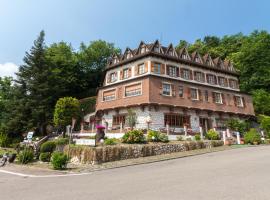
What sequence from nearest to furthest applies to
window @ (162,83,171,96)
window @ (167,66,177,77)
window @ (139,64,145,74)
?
window @ (162,83,171,96) → window @ (139,64,145,74) → window @ (167,66,177,77)

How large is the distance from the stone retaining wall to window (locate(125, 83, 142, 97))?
378 inches

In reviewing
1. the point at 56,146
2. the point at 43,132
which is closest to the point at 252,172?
the point at 56,146

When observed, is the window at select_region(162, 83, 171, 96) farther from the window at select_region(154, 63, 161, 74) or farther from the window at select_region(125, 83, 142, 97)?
the window at select_region(125, 83, 142, 97)

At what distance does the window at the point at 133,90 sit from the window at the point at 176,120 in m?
4.62

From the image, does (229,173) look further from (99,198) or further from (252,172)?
(99,198)

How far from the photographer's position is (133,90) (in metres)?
30.3

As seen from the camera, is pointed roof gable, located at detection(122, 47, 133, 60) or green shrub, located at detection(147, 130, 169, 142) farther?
pointed roof gable, located at detection(122, 47, 133, 60)

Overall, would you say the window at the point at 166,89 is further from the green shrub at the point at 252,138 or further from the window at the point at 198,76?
the green shrub at the point at 252,138

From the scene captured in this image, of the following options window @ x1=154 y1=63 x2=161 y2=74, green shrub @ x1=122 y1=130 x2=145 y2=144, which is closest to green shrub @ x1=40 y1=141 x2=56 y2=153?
green shrub @ x1=122 y1=130 x2=145 y2=144

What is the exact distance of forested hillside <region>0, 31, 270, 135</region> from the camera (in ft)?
117

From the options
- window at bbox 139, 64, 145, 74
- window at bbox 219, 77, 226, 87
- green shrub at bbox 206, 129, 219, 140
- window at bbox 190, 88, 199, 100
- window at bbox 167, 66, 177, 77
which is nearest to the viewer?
green shrub at bbox 206, 129, 219, 140

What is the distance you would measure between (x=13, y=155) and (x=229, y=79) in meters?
32.7

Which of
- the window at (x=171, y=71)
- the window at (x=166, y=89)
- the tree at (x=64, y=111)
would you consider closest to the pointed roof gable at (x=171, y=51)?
the window at (x=171, y=71)

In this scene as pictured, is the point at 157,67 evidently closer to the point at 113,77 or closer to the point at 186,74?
the point at 186,74
